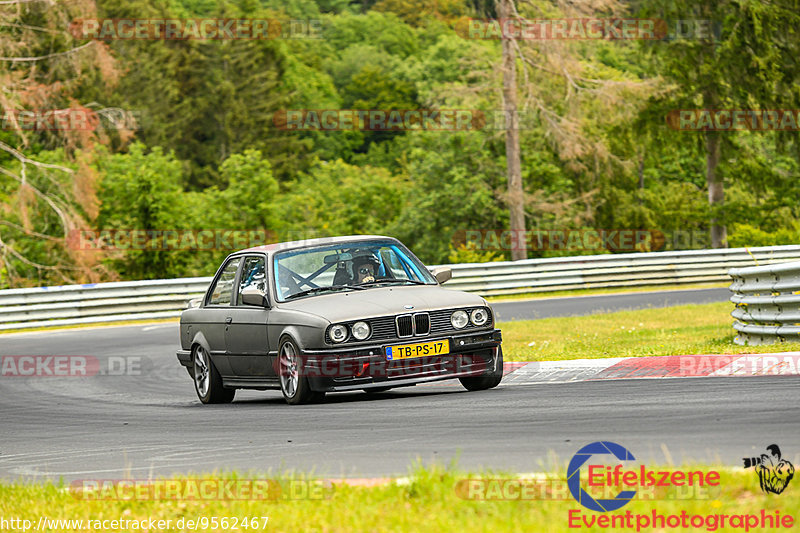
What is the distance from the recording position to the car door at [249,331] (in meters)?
11.2

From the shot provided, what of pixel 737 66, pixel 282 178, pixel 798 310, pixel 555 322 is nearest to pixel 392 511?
pixel 798 310

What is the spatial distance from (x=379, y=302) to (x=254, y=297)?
1.39 meters

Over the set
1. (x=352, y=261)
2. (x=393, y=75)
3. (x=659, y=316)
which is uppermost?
(x=393, y=75)

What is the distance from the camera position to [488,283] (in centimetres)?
2981

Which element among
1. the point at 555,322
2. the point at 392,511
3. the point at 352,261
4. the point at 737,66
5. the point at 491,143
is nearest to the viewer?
the point at 392,511

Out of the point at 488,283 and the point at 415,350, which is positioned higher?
the point at 415,350

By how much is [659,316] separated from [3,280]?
21.4 meters

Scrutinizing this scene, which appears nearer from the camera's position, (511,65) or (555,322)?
(555,322)

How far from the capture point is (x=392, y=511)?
17.9 feet

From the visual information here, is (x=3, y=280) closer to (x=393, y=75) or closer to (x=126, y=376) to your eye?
(x=126, y=376)
